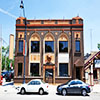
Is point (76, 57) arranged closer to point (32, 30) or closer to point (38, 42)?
point (38, 42)

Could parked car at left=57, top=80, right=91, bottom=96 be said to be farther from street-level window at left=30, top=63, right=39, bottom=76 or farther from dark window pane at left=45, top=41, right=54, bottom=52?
dark window pane at left=45, top=41, right=54, bottom=52

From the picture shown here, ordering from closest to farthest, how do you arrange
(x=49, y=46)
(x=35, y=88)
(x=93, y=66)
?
(x=35, y=88), (x=49, y=46), (x=93, y=66)

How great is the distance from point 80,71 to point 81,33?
6086 mm

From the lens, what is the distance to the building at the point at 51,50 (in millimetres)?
20156

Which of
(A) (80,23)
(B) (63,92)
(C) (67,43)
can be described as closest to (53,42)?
(C) (67,43)

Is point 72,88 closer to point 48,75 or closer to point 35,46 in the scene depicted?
point 48,75

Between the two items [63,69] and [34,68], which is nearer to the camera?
[63,69]

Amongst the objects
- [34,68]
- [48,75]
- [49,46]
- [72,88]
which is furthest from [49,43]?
[72,88]

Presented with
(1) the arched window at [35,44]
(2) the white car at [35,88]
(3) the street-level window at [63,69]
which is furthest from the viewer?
(1) the arched window at [35,44]

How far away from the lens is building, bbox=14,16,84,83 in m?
20.2

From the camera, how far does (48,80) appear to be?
20109 mm

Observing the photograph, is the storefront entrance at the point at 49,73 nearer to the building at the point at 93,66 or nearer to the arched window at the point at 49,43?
the arched window at the point at 49,43

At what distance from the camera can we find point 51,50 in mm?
20781

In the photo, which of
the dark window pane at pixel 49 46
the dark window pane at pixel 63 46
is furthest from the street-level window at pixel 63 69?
the dark window pane at pixel 49 46
